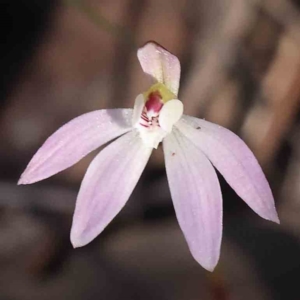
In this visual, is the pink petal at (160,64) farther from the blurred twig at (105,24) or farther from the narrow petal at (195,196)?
the blurred twig at (105,24)

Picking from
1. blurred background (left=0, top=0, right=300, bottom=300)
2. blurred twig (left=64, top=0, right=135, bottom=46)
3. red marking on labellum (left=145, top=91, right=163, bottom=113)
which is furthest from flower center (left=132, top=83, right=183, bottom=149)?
blurred twig (left=64, top=0, right=135, bottom=46)

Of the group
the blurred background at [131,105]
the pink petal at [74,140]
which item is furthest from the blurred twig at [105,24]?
the pink petal at [74,140]

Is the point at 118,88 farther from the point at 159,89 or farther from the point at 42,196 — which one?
the point at 159,89

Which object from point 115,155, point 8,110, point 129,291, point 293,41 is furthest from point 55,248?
point 293,41

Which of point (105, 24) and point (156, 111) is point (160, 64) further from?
point (105, 24)

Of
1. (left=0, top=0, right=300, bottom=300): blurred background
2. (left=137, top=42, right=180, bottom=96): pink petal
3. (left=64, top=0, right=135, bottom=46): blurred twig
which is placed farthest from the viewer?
(left=64, top=0, right=135, bottom=46): blurred twig

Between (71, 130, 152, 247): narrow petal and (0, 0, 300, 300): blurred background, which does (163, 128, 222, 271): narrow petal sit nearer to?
(71, 130, 152, 247): narrow petal
